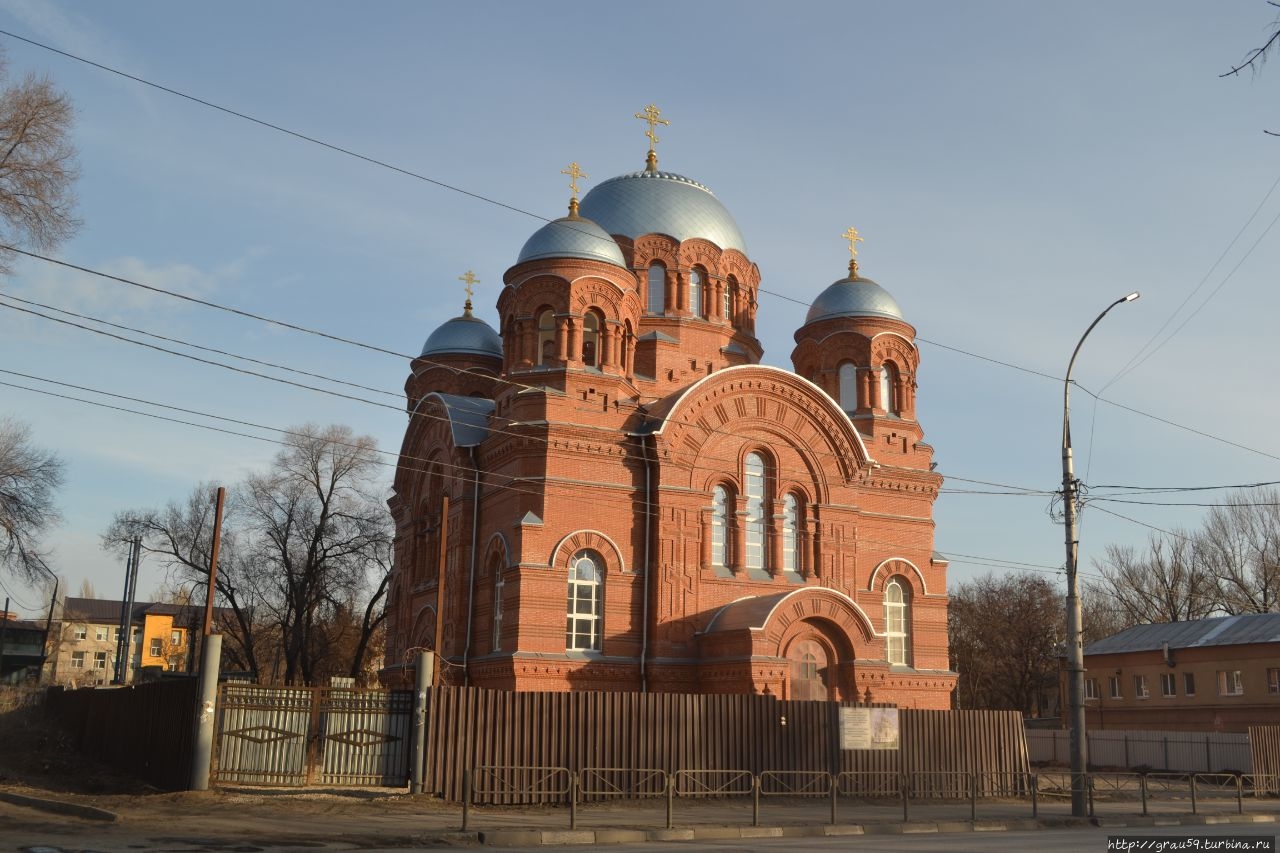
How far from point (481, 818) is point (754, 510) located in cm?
1319

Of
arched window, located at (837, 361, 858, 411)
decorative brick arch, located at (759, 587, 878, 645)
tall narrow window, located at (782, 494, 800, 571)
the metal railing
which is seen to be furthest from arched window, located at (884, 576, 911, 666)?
the metal railing

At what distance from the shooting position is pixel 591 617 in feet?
81.5

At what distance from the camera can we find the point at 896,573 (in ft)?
94.6

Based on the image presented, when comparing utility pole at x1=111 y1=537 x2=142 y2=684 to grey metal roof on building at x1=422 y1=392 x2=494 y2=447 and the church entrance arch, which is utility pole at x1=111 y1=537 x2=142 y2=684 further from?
the church entrance arch

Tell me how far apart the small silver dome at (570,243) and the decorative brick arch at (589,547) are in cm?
691

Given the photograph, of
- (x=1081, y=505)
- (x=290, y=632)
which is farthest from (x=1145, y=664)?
(x=290, y=632)

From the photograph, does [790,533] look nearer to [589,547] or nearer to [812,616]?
[812,616]

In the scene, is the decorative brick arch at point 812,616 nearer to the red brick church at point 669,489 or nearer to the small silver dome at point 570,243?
the red brick church at point 669,489

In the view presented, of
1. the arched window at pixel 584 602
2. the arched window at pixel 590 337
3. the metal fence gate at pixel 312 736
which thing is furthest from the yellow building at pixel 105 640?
the metal fence gate at pixel 312 736

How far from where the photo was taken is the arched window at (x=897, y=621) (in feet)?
93.4

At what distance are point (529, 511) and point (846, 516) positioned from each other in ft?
27.1

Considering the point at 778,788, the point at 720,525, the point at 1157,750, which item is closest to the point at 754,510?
the point at 720,525

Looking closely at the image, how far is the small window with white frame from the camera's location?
35.2 meters

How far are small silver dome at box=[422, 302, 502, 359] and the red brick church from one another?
377 centimetres
